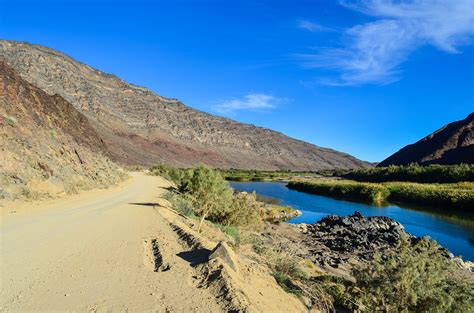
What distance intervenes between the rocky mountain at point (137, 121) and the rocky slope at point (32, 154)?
206 ft

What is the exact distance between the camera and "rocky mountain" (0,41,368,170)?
373ft

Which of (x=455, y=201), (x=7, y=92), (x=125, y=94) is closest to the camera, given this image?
(x=7, y=92)

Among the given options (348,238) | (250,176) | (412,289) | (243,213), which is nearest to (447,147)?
(250,176)

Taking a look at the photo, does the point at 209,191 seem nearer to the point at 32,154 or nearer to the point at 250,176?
the point at 32,154

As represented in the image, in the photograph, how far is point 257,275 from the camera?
7.83 m

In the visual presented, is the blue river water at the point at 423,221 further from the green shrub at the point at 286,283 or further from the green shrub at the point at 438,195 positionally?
the green shrub at the point at 286,283

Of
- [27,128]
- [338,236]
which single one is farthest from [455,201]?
[27,128]

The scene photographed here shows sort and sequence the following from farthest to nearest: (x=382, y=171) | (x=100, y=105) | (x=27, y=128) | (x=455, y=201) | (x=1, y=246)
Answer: (x=100, y=105) < (x=382, y=171) < (x=455, y=201) < (x=27, y=128) < (x=1, y=246)

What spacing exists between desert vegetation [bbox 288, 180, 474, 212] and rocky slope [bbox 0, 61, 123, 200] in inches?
1512

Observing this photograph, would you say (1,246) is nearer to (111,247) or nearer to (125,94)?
(111,247)

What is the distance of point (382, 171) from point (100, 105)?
320 feet

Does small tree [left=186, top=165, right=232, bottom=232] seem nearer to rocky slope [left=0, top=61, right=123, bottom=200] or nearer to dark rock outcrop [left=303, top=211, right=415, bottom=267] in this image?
dark rock outcrop [left=303, top=211, right=415, bottom=267]

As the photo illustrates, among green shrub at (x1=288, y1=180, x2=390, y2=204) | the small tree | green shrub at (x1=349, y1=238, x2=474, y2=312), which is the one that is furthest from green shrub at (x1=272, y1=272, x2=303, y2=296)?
green shrub at (x1=288, y1=180, x2=390, y2=204)

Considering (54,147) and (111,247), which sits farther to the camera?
(54,147)
